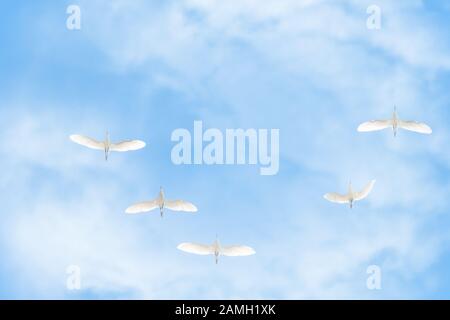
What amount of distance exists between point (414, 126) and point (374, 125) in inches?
57.1

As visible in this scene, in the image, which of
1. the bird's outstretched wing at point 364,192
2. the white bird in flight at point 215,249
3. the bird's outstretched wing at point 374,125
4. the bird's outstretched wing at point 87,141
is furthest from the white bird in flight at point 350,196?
the bird's outstretched wing at point 87,141

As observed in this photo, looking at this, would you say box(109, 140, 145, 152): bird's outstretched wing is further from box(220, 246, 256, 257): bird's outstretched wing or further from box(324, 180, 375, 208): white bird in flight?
box(324, 180, 375, 208): white bird in flight

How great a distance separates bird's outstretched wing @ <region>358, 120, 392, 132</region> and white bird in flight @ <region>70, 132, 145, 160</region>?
8068mm

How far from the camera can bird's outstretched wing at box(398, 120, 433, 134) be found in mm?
40469

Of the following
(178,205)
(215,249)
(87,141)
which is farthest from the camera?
(87,141)

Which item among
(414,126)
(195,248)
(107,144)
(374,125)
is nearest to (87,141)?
(107,144)

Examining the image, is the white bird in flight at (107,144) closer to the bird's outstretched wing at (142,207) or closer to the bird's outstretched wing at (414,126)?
the bird's outstretched wing at (142,207)

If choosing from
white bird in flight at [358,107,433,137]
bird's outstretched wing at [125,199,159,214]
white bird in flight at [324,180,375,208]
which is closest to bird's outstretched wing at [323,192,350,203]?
white bird in flight at [324,180,375,208]

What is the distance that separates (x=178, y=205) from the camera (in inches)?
1574

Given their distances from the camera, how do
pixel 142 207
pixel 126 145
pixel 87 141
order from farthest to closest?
pixel 87 141, pixel 142 207, pixel 126 145

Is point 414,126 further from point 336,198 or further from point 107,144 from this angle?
point 107,144

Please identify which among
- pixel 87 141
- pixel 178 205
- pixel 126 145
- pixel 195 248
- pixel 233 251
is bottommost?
pixel 233 251
